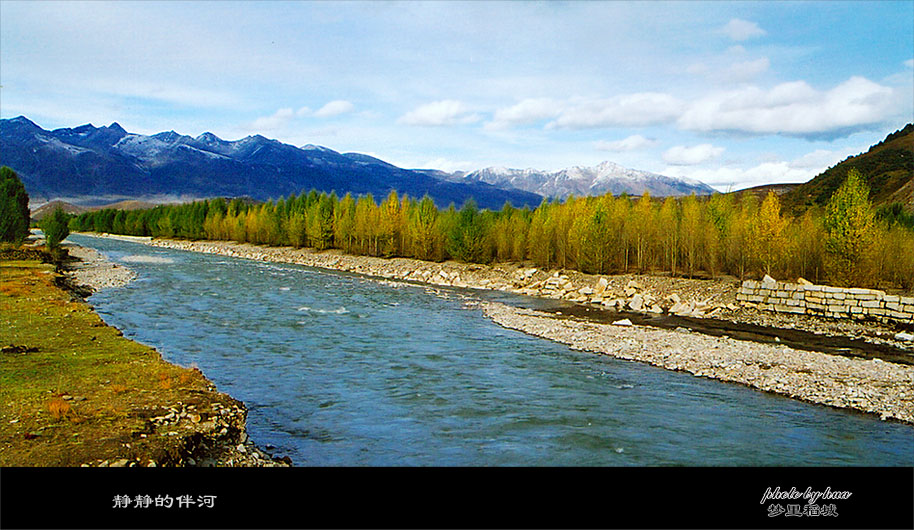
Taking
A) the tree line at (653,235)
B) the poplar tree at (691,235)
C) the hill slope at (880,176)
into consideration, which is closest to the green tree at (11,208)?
the tree line at (653,235)

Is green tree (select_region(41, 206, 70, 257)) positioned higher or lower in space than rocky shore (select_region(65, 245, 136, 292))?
higher

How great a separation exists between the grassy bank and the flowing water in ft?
4.97

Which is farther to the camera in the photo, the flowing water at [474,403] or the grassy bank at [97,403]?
the flowing water at [474,403]

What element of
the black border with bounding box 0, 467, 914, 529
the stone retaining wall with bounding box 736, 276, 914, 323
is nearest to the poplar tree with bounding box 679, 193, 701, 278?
the stone retaining wall with bounding box 736, 276, 914, 323

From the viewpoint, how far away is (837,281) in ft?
131

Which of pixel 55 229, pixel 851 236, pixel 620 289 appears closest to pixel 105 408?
pixel 620 289

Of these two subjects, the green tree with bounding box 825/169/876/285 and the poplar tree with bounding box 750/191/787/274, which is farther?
the poplar tree with bounding box 750/191/787/274

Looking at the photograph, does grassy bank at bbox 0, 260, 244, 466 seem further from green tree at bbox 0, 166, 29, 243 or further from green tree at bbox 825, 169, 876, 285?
green tree at bbox 0, 166, 29, 243

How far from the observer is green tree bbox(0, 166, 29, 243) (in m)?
67.0

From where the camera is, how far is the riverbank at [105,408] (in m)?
11.3

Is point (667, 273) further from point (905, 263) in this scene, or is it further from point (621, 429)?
point (621, 429)

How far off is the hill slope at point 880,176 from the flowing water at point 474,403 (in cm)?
8928

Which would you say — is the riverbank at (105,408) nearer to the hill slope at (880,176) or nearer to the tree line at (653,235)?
the tree line at (653,235)

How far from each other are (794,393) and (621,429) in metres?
7.83
